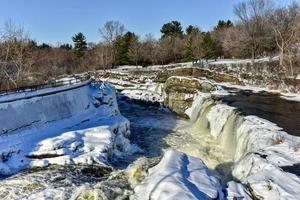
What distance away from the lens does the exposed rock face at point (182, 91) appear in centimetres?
3712

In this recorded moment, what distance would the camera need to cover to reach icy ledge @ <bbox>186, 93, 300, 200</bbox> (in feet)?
37.7

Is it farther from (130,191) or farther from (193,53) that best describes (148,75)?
(130,191)

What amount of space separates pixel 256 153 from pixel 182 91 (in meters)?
22.9

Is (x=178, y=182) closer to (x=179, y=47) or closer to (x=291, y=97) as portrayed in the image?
(x=291, y=97)

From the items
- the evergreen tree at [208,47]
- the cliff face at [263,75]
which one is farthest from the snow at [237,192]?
the evergreen tree at [208,47]

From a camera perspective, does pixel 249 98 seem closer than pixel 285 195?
No

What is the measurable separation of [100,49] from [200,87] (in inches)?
1617

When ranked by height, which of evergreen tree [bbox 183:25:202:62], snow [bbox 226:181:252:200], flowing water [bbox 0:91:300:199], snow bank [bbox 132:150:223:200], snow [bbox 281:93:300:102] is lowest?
flowing water [bbox 0:91:300:199]

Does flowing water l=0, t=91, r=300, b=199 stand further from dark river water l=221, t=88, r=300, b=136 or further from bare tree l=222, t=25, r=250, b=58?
bare tree l=222, t=25, r=250, b=58

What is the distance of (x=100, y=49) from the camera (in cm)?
7488

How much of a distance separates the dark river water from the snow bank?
28.8 ft

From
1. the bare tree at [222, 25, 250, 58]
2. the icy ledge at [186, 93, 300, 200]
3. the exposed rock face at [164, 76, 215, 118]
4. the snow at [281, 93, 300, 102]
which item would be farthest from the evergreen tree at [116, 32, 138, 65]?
the icy ledge at [186, 93, 300, 200]

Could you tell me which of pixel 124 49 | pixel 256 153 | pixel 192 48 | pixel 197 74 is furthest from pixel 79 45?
pixel 256 153

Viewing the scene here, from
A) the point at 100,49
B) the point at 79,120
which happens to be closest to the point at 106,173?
the point at 79,120
